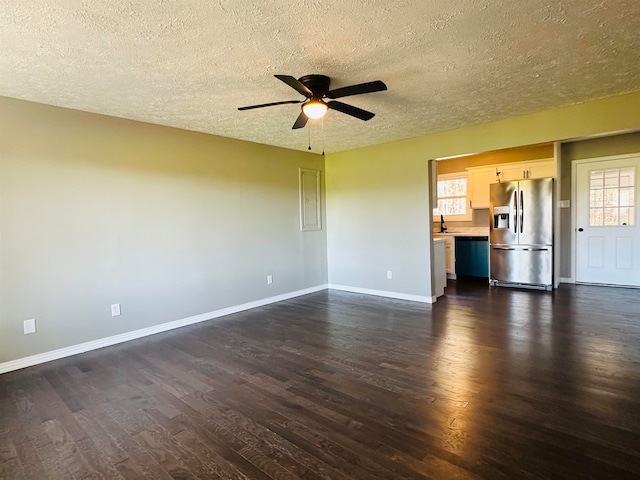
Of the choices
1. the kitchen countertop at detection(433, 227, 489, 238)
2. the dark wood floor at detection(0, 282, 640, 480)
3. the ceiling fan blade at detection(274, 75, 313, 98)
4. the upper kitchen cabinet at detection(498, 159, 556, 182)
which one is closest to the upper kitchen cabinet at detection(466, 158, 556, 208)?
the upper kitchen cabinet at detection(498, 159, 556, 182)

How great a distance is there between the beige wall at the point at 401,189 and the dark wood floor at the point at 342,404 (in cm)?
142

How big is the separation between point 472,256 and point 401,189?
93.3 inches

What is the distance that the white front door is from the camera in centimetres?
548

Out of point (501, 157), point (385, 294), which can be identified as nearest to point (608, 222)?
point (501, 157)

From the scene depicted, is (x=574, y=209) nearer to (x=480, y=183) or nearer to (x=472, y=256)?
(x=480, y=183)

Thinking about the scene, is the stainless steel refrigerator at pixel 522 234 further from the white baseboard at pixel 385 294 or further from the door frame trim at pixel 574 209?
the white baseboard at pixel 385 294

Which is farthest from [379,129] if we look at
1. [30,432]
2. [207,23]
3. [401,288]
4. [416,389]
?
[30,432]

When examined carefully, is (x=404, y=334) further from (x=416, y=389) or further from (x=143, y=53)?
(x=143, y=53)

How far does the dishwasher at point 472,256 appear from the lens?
6477 millimetres

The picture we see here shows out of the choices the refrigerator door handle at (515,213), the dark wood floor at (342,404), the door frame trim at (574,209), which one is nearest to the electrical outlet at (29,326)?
the dark wood floor at (342,404)

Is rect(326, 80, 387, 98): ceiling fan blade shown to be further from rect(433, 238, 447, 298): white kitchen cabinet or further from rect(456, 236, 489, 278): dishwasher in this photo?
rect(456, 236, 489, 278): dishwasher

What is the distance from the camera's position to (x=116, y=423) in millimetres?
2246

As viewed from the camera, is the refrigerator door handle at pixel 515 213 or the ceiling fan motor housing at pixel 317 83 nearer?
the ceiling fan motor housing at pixel 317 83

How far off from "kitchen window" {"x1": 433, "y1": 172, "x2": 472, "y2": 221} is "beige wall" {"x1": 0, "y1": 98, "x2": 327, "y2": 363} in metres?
3.90
